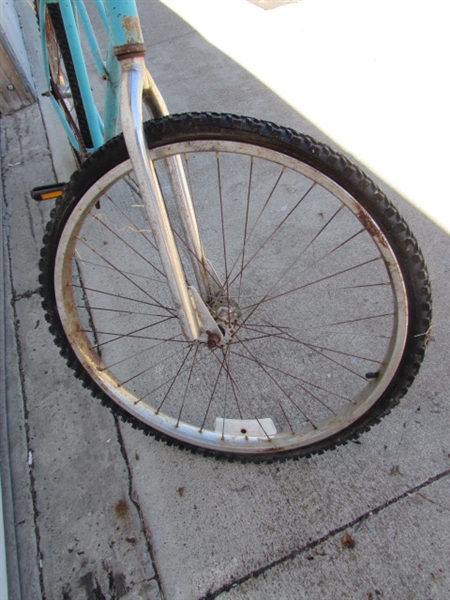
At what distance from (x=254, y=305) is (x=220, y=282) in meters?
0.35

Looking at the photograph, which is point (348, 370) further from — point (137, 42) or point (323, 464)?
point (137, 42)

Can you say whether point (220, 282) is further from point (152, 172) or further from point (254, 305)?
point (152, 172)

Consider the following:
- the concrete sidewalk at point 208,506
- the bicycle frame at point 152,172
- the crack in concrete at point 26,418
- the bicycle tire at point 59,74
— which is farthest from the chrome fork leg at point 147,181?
the bicycle tire at point 59,74

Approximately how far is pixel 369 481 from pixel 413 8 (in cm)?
386

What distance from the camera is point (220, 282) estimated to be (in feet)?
4.83

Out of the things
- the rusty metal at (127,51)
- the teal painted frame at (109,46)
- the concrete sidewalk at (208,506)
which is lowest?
the concrete sidewalk at (208,506)

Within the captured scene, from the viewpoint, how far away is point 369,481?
4.87ft

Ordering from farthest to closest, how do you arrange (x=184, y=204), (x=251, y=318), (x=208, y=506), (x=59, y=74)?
(x=59, y=74) → (x=251, y=318) → (x=208, y=506) → (x=184, y=204)

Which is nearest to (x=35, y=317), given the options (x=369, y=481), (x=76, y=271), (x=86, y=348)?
(x=76, y=271)

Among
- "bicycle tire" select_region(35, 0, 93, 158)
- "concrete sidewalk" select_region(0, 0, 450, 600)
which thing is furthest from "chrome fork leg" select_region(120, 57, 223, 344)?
"bicycle tire" select_region(35, 0, 93, 158)

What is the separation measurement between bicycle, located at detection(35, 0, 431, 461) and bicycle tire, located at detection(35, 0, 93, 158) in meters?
0.01

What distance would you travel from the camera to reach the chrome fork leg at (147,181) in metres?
0.98

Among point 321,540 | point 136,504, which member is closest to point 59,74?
point 136,504

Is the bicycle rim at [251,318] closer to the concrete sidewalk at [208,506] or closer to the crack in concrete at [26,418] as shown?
the concrete sidewalk at [208,506]
